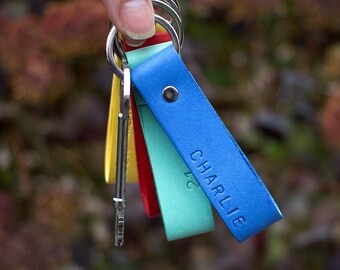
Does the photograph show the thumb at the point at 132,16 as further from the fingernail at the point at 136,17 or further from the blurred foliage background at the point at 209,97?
the blurred foliage background at the point at 209,97

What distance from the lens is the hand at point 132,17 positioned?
62 cm

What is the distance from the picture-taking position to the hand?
0.62 metres

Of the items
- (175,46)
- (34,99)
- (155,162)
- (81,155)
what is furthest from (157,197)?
(81,155)

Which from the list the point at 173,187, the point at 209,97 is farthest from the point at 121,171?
the point at 209,97

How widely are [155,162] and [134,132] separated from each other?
4 cm

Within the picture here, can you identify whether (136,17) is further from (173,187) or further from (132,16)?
(173,187)

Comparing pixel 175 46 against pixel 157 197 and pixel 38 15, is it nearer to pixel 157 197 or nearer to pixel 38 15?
pixel 157 197

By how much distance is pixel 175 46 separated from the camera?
670mm

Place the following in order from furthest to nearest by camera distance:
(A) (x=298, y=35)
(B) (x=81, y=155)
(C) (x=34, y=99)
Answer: (A) (x=298, y=35) → (B) (x=81, y=155) → (C) (x=34, y=99)

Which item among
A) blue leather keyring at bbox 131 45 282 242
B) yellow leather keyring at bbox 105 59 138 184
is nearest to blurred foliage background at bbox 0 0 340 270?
yellow leather keyring at bbox 105 59 138 184

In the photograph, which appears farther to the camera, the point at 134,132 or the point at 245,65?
the point at 245,65

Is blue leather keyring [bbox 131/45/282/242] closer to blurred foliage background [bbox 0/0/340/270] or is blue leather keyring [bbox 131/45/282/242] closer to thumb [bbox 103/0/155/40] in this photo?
thumb [bbox 103/0/155/40]

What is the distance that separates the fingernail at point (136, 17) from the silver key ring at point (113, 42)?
0.03 metres

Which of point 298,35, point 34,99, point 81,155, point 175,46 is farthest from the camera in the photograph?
point 298,35
